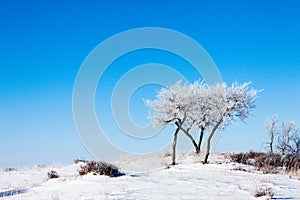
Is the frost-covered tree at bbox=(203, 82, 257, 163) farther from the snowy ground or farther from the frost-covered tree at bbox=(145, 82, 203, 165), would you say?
the snowy ground

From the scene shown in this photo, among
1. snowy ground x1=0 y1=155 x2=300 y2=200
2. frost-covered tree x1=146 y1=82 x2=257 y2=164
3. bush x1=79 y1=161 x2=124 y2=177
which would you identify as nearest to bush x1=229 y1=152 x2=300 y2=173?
frost-covered tree x1=146 y1=82 x2=257 y2=164

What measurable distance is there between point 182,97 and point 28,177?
455 inches

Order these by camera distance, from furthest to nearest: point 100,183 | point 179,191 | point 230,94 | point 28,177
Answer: point 230,94
point 28,177
point 100,183
point 179,191

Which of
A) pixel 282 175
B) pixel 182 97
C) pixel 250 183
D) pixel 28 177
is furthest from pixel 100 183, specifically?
pixel 182 97

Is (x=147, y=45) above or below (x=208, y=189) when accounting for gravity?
above

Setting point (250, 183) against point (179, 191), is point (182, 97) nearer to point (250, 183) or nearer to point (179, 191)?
point (250, 183)

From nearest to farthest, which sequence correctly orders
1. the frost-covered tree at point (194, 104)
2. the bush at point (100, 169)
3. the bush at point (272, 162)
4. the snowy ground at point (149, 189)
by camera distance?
the snowy ground at point (149, 189) → the bush at point (100, 169) → the bush at point (272, 162) → the frost-covered tree at point (194, 104)

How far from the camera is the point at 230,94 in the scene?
27.9 m

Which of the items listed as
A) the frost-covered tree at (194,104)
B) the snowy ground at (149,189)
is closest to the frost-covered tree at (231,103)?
the frost-covered tree at (194,104)

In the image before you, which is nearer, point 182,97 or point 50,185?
point 50,185

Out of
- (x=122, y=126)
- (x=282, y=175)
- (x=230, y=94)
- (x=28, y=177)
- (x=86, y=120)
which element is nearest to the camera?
(x=282, y=175)

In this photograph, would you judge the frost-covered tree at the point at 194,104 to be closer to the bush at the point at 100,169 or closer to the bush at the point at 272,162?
the bush at the point at 272,162

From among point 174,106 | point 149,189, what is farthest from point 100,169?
point 174,106

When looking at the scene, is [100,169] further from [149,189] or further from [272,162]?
[272,162]
